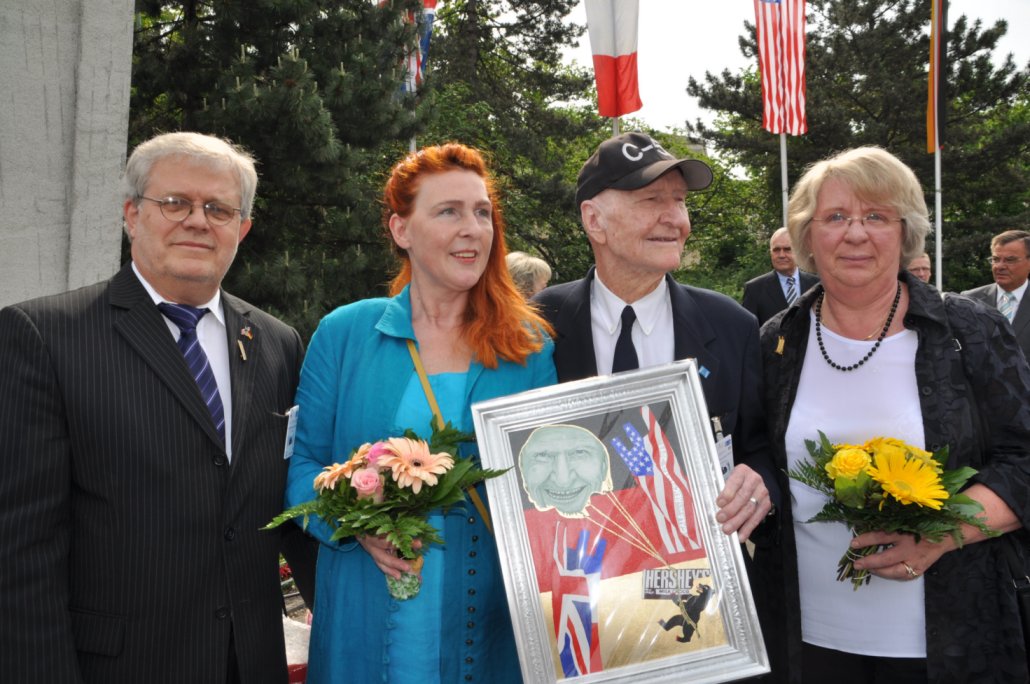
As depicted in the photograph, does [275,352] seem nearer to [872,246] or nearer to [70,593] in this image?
[70,593]

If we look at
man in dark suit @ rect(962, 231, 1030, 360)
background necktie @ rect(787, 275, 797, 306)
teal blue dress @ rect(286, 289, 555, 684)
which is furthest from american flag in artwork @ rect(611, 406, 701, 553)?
man in dark suit @ rect(962, 231, 1030, 360)

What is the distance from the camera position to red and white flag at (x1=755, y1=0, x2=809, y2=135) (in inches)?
733

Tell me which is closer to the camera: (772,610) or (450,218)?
(450,218)

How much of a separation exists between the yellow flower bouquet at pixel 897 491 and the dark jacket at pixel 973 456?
27 cm

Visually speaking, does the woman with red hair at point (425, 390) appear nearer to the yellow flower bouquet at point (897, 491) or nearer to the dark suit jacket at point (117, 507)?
the dark suit jacket at point (117, 507)

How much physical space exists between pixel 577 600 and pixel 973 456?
5.34 feet

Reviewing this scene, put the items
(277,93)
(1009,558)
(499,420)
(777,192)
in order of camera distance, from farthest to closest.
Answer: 1. (777,192)
2. (277,93)
3. (1009,558)
4. (499,420)

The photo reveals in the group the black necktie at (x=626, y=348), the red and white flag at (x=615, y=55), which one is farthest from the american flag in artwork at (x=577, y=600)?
the red and white flag at (x=615, y=55)

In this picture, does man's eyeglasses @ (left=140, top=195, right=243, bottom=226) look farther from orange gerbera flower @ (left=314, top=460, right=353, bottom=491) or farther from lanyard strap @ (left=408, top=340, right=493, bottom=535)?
orange gerbera flower @ (left=314, top=460, right=353, bottom=491)

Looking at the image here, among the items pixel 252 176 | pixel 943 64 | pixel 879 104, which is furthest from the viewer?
pixel 879 104

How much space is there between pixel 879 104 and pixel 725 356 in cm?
3416

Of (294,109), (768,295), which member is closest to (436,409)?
(768,295)

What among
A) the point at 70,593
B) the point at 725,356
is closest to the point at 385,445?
the point at 70,593

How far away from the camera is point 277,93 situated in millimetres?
11359
